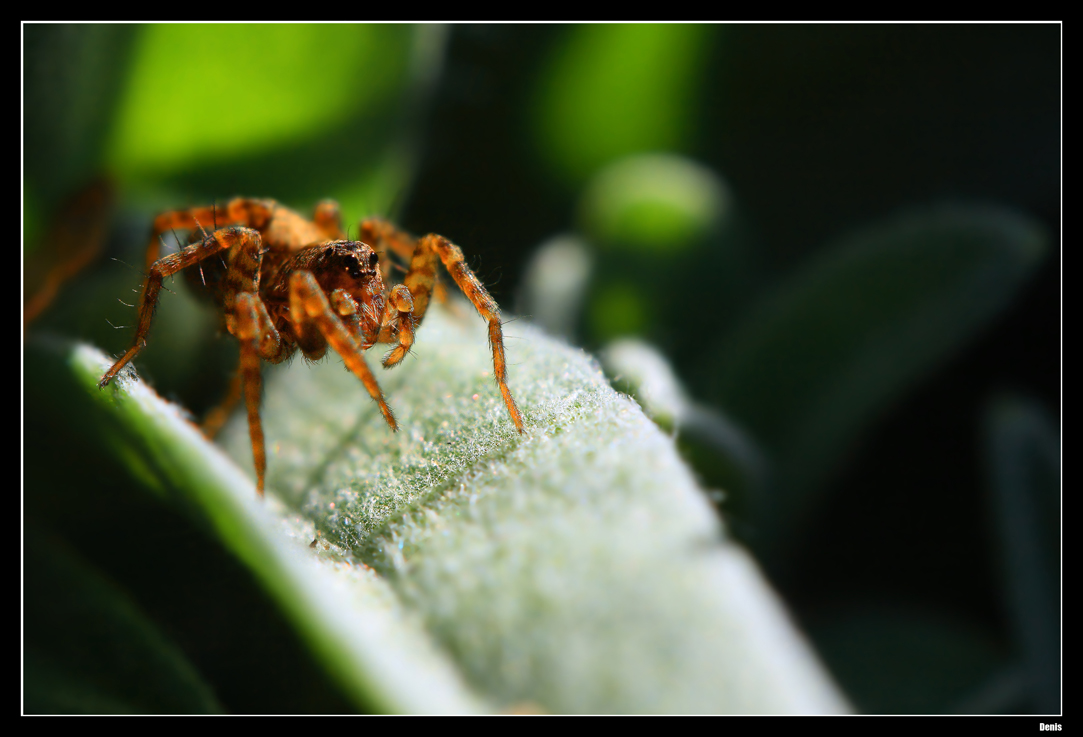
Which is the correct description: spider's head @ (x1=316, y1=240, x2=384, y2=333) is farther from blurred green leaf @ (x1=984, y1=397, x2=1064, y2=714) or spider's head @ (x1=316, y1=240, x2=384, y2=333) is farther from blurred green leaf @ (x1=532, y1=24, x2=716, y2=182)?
blurred green leaf @ (x1=984, y1=397, x2=1064, y2=714)

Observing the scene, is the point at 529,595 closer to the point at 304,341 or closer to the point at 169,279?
the point at 304,341

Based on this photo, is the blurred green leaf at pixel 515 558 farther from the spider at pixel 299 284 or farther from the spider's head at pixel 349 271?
the spider's head at pixel 349 271

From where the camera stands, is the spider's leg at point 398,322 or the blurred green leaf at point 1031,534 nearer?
the blurred green leaf at point 1031,534

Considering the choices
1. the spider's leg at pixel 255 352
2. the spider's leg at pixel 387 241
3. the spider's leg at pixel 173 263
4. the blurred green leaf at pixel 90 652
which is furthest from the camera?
the spider's leg at pixel 387 241

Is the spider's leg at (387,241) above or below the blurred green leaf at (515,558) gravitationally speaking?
below

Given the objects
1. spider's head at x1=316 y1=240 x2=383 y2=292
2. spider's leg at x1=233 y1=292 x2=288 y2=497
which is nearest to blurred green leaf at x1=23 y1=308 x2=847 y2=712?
spider's leg at x1=233 y1=292 x2=288 y2=497

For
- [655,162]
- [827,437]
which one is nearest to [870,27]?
[655,162]

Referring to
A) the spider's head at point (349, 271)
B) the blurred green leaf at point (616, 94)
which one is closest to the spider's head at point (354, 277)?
the spider's head at point (349, 271)
